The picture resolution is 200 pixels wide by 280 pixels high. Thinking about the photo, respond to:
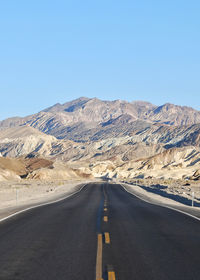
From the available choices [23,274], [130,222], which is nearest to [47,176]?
[130,222]

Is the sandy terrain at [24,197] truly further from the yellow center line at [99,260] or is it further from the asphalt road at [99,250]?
the yellow center line at [99,260]

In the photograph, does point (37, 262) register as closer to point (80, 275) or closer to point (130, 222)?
point (80, 275)

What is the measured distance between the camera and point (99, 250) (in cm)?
980

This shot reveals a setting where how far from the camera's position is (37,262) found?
8492mm

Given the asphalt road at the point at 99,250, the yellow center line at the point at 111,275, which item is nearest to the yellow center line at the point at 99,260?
the asphalt road at the point at 99,250

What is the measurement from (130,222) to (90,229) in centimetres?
279

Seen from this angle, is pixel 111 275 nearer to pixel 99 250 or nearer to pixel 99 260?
pixel 99 260

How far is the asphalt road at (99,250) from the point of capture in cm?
760

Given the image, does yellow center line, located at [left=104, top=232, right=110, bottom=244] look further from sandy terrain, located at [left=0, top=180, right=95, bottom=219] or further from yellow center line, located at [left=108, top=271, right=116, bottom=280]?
sandy terrain, located at [left=0, top=180, right=95, bottom=219]

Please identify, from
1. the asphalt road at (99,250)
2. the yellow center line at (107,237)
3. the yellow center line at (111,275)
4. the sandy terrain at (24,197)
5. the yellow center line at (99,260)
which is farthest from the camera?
the sandy terrain at (24,197)

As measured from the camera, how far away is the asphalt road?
24.9 feet

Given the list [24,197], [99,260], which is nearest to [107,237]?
[99,260]

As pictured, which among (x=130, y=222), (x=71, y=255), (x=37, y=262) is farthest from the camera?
(x=130, y=222)

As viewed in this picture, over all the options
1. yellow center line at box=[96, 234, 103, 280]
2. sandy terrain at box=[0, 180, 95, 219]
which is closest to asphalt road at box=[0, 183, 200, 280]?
yellow center line at box=[96, 234, 103, 280]
